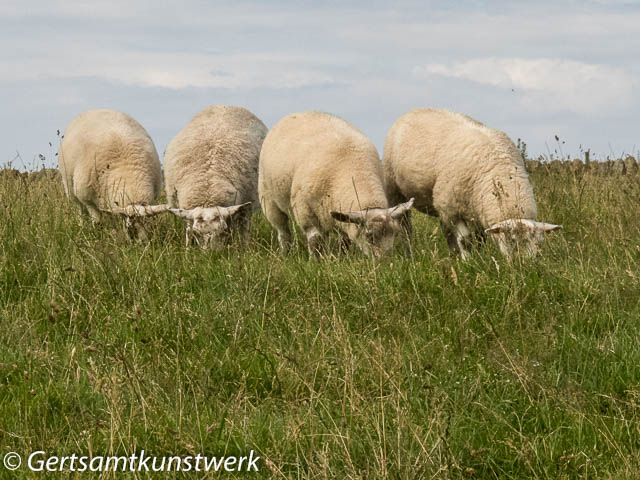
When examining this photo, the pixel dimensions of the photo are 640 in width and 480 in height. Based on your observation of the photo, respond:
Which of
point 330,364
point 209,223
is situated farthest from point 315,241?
point 330,364

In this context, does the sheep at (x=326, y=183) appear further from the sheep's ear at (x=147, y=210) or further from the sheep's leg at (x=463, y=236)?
the sheep's ear at (x=147, y=210)

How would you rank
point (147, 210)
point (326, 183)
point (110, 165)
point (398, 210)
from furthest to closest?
1. point (110, 165)
2. point (147, 210)
3. point (326, 183)
4. point (398, 210)

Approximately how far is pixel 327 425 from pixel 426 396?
1.74 ft

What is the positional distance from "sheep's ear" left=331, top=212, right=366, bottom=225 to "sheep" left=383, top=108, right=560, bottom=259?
3.79 ft

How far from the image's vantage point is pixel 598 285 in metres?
6.17

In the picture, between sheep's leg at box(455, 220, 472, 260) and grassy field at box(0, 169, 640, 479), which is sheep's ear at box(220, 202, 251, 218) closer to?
grassy field at box(0, 169, 640, 479)

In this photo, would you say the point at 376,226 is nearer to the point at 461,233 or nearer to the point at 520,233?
the point at 520,233

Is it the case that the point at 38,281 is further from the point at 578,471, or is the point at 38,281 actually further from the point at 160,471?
the point at 578,471

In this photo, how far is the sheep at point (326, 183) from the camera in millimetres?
8297

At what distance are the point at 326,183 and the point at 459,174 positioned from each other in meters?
1.54

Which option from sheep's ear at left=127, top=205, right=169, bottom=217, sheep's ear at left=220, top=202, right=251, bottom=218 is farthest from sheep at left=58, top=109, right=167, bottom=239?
sheep's ear at left=220, top=202, right=251, bottom=218

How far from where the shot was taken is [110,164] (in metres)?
10.9

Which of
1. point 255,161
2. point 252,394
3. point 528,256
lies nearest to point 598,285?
point 528,256

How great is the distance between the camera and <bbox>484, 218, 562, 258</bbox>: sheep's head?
7.95m
